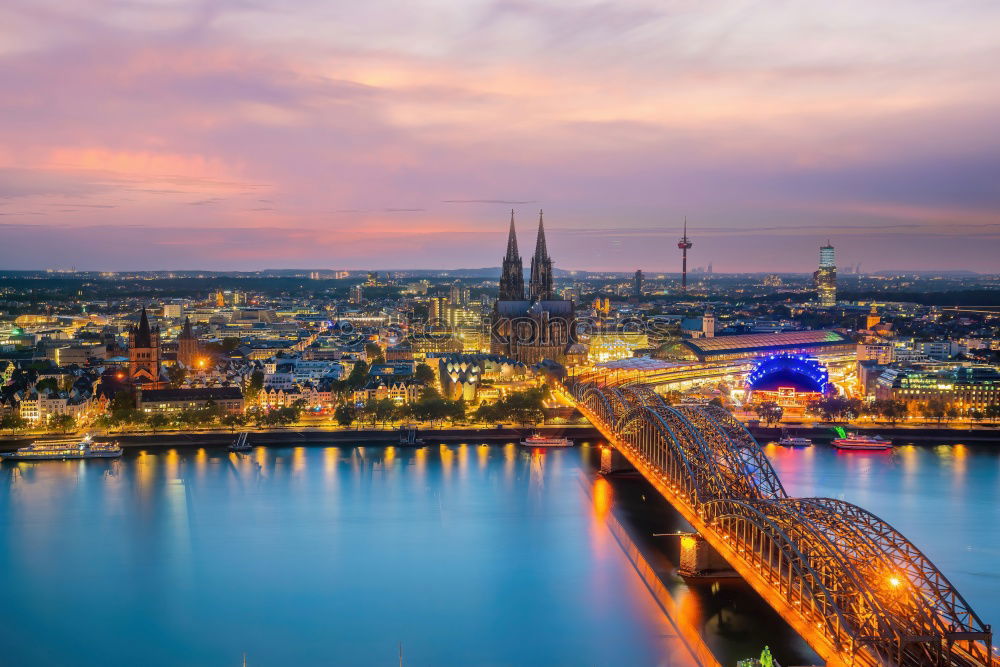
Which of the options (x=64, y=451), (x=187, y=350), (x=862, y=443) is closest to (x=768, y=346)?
(x=862, y=443)

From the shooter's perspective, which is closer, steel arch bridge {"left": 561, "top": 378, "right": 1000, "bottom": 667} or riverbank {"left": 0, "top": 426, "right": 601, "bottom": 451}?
steel arch bridge {"left": 561, "top": 378, "right": 1000, "bottom": 667}

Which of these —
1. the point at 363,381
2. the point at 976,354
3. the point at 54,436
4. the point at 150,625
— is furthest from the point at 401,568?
the point at 976,354

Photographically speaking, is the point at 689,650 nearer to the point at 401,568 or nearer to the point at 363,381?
the point at 401,568

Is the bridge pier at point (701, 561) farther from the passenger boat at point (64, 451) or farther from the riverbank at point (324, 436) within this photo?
the passenger boat at point (64, 451)

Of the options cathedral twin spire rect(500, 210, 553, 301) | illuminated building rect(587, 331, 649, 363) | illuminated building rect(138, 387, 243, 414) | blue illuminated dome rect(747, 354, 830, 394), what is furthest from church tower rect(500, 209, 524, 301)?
illuminated building rect(138, 387, 243, 414)

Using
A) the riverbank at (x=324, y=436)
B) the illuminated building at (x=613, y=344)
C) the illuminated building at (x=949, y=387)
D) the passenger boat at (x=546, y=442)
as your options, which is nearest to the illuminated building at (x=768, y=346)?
Answer: the illuminated building at (x=613, y=344)

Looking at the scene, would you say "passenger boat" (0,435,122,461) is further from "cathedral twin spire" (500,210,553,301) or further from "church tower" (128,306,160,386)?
"cathedral twin spire" (500,210,553,301)
